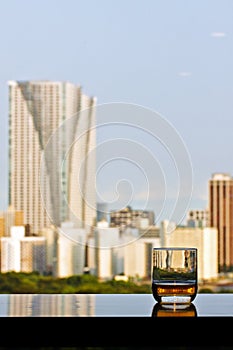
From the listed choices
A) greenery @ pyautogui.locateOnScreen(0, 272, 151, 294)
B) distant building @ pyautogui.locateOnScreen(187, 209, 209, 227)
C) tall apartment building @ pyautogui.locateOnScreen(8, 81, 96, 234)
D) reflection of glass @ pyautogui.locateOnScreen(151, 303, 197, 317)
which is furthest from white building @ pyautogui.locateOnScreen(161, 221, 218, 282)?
reflection of glass @ pyautogui.locateOnScreen(151, 303, 197, 317)

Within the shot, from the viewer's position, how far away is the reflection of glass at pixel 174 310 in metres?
0.78

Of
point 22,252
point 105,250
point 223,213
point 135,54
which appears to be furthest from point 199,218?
point 135,54

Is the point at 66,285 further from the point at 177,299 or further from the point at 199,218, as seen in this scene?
the point at 177,299

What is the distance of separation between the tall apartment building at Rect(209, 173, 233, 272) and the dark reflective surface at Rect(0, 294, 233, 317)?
1118 centimetres

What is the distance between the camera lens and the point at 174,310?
0.82 m

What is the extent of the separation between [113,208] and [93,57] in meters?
3.32

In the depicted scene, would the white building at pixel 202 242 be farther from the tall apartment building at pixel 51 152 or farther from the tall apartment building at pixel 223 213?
the tall apartment building at pixel 51 152

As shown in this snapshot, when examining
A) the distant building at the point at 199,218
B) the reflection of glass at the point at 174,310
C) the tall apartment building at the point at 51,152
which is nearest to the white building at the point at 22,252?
the tall apartment building at the point at 51,152

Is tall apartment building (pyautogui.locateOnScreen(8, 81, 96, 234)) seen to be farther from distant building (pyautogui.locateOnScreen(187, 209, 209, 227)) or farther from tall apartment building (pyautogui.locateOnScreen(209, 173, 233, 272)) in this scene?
tall apartment building (pyautogui.locateOnScreen(209, 173, 233, 272))

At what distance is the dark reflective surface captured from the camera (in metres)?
0.81

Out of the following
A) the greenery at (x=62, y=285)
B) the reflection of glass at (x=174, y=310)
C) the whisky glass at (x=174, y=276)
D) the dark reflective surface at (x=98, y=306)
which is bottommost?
the greenery at (x=62, y=285)

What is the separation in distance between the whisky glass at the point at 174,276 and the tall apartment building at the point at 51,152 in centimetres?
1045

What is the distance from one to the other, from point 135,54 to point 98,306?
42.0ft
